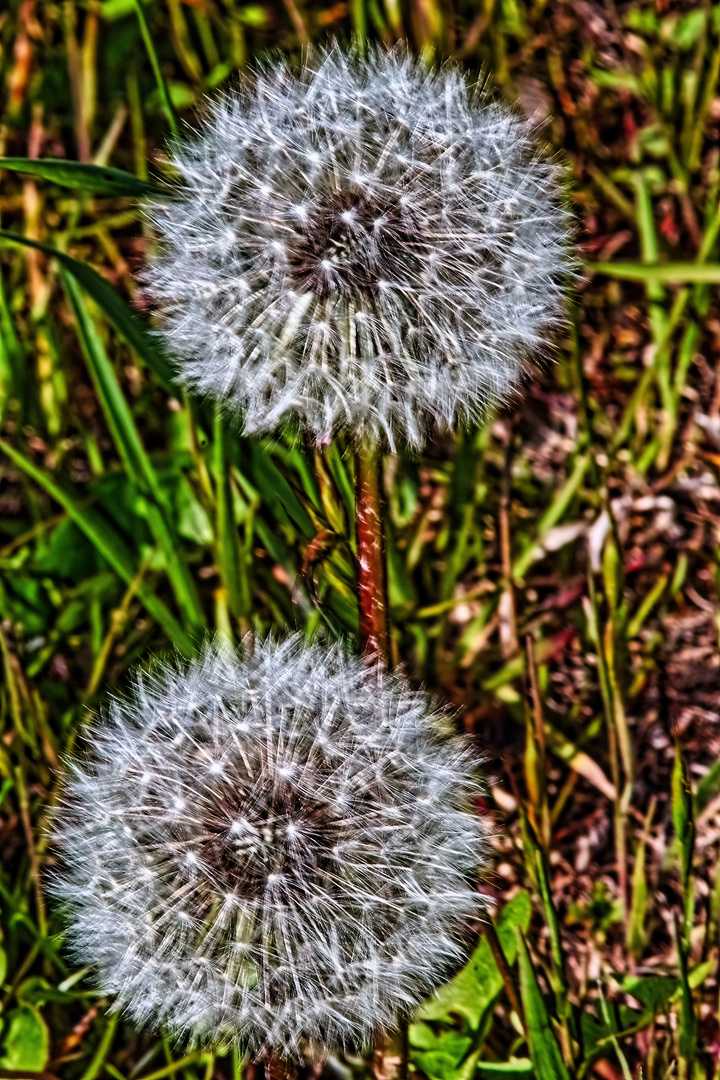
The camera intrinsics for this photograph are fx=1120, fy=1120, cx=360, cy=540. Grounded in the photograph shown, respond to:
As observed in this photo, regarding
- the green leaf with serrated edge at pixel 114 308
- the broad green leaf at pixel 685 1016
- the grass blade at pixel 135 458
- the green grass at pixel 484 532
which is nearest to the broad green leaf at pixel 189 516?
the green grass at pixel 484 532

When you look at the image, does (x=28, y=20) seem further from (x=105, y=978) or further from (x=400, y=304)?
(x=105, y=978)

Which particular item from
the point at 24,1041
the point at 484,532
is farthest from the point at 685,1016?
the point at 484,532

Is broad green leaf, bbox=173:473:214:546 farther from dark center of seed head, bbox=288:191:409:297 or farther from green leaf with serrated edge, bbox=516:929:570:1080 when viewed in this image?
green leaf with serrated edge, bbox=516:929:570:1080

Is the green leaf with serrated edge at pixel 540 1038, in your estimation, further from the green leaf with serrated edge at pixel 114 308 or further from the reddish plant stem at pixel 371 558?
the green leaf with serrated edge at pixel 114 308

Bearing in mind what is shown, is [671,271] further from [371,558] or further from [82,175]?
[82,175]

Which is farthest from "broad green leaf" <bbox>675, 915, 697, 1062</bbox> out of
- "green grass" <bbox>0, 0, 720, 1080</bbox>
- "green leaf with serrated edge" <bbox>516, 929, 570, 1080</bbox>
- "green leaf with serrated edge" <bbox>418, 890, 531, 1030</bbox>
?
"green leaf with serrated edge" <bbox>418, 890, 531, 1030</bbox>

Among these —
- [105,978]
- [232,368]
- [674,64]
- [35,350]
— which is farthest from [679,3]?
[105,978]
